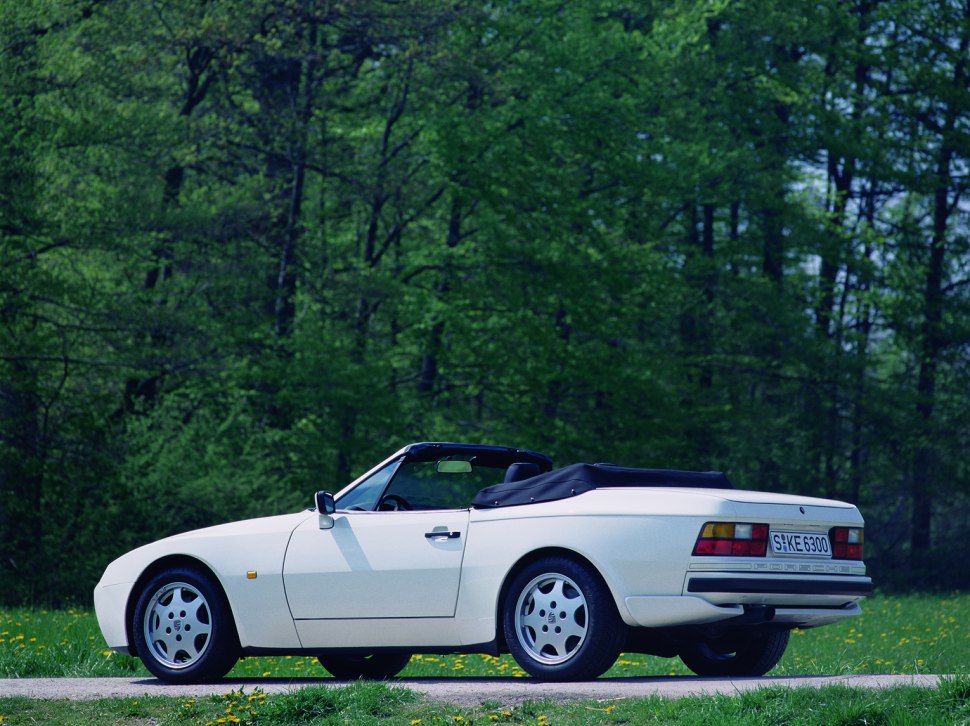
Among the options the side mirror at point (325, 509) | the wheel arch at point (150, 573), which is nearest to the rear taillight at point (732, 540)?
the side mirror at point (325, 509)

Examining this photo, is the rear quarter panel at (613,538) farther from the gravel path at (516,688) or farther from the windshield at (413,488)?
the windshield at (413,488)

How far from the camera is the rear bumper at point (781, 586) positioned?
23.9 ft

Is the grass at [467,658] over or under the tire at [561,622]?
under

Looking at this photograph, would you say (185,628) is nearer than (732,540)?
No

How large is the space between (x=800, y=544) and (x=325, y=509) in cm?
280

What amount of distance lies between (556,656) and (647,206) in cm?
2399

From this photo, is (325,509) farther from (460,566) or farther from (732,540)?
(732,540)

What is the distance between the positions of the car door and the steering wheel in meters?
0.16

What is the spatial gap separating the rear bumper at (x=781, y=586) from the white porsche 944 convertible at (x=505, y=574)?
1 cm

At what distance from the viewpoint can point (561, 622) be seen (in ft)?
24.8

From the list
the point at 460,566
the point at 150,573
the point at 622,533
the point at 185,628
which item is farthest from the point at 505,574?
the point at 150,573

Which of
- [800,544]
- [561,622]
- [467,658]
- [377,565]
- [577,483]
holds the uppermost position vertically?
[577,483]

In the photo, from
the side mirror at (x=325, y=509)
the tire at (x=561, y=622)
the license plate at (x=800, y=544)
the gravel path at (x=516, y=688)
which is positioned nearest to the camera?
the gravel path at (x=516, y=688)

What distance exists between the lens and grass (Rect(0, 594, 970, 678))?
1013 centimetres
